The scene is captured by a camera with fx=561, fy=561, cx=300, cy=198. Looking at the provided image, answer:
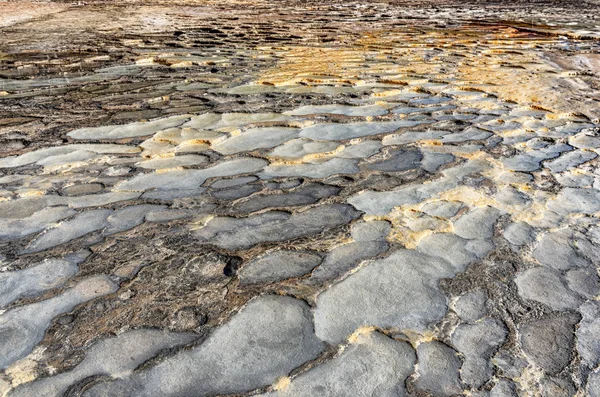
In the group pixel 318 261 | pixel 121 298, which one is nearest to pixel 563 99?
pixel 318 261

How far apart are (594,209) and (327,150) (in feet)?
3.86

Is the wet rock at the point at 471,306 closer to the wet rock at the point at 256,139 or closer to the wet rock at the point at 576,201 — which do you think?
the wet rock at the point at 576,201

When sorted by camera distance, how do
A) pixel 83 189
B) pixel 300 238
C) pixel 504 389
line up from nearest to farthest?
pixel 504 389 < pixel 300 238 < pixel 83 189

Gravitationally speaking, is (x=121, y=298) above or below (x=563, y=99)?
above

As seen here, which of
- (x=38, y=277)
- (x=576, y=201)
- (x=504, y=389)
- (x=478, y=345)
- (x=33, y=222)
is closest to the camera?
(x=504, y=389)

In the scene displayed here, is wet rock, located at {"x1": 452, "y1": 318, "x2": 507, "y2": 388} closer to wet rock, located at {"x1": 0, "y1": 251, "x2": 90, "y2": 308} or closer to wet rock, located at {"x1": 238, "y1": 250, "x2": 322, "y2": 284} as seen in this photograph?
wet rock, located at {"x1": 238, "y1": 250, "x2": 322, "y2": 284}

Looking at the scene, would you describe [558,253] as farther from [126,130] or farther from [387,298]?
[126,130]

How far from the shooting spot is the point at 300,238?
1806mm

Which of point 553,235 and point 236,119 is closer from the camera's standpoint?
point 553,235

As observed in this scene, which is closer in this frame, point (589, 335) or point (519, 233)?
point (589, 335)

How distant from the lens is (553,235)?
71.9 inches

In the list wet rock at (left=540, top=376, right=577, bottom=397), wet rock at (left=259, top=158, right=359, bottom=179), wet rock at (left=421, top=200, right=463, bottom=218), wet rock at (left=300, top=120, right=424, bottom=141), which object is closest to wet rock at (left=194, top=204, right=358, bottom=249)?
wet rock at (left=421, top=200, right=463, bottom=218)

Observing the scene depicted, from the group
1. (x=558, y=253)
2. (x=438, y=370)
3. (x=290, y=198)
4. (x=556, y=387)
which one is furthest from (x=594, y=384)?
(x=290, y=198)

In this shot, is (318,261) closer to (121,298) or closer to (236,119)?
(121,298)
